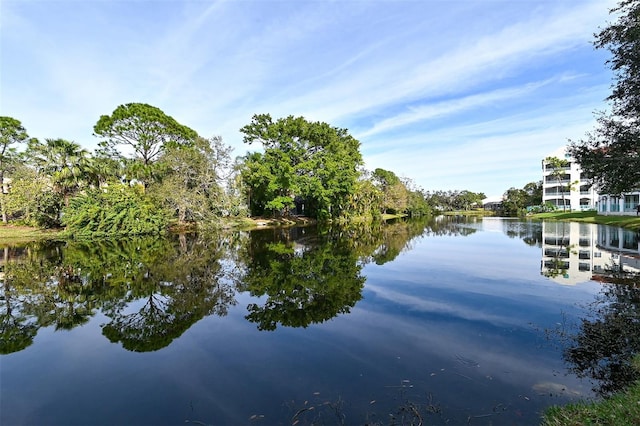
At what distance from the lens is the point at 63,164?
25.2 meters

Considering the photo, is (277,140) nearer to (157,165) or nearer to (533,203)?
(157,165)

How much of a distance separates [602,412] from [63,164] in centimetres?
3173

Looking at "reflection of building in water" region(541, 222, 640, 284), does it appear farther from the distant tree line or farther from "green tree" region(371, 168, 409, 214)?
"green tree" region(371, 168, 409, 214)

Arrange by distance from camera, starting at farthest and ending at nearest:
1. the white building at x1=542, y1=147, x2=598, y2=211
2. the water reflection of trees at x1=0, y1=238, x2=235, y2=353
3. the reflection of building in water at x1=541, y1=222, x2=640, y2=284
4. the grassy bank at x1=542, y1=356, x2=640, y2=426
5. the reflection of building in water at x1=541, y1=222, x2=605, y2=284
Result: 1. the white building at x1=542, y1=147, x2=598, y2=211
2. the reflection of building in water at x1=541, y1=222, x2=640, y2=284
3. the reflection of building in water at x1=541, y1=222, x2=605, y2=284
4. the water reflection of trees at x1=0, y1=238, x2=235, y2=353
5. the grassy bank at x1=542, y1=356, x2=640, y2=426

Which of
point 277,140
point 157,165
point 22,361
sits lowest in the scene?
point 22,361

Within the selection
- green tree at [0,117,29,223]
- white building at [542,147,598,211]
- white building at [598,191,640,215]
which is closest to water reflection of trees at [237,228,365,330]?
green tree at [0,117,29,223]

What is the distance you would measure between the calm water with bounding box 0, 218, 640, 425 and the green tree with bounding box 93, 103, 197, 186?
26586mm

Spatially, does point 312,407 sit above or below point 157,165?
below

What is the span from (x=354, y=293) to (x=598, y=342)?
532 cm

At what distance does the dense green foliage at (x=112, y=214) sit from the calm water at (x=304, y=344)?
11.6m

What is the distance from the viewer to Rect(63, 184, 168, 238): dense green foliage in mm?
23297

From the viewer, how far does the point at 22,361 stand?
5527 millimetres

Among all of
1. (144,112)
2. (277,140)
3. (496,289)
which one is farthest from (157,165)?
(496,289)

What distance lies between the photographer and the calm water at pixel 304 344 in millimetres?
4156
